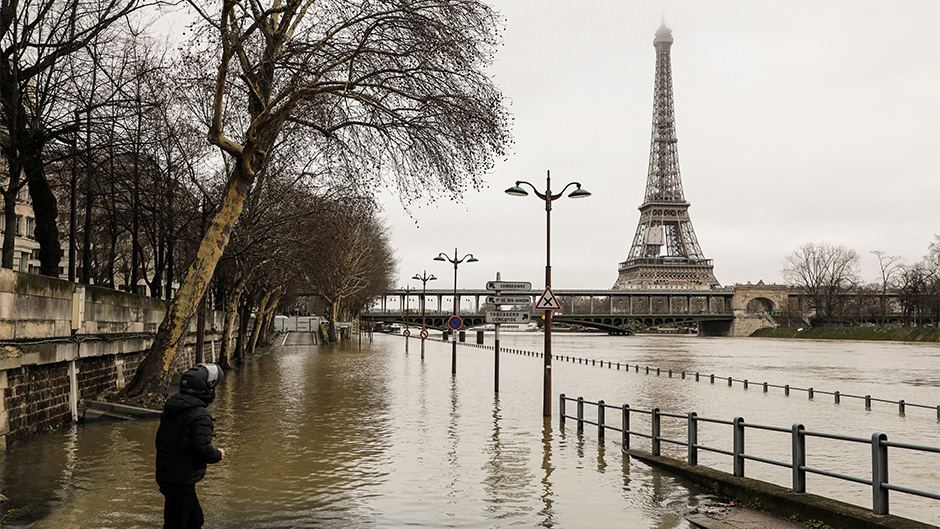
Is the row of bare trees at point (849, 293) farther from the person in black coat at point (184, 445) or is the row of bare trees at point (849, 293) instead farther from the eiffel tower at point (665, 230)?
the person in black coat at point (184, 445)

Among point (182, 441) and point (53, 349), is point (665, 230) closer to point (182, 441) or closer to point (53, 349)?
point (53, 349)

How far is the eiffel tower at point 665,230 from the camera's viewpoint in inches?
6255

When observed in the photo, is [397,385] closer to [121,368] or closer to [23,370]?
[121,368]

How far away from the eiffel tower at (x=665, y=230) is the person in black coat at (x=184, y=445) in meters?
155

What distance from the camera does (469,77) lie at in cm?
1894

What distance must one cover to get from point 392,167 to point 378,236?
5794cm

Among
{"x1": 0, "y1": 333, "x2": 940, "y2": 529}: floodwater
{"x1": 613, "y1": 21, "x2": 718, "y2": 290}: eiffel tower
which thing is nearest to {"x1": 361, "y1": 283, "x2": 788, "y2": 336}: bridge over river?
{"x1": 613, "y1": 21, "x2": 718, "y2": 290}: eiffel tower

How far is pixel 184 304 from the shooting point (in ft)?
64.7

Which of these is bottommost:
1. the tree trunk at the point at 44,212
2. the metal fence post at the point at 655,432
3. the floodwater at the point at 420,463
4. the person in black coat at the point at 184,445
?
the floodwater at the point at 420,463

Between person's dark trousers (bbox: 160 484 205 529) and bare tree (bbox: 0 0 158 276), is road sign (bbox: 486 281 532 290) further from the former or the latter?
person's dark trousers (bbox: 160 484 205 529)

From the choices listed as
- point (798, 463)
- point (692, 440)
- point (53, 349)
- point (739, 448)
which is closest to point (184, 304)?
point (53, 349)

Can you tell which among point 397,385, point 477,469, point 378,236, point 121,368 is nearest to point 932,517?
point 477,469

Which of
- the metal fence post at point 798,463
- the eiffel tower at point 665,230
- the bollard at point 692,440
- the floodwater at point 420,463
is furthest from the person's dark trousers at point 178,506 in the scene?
the eiffel tower at point 665,230

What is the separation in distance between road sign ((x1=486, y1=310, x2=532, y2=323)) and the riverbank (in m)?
81.4
